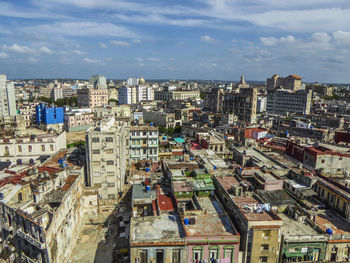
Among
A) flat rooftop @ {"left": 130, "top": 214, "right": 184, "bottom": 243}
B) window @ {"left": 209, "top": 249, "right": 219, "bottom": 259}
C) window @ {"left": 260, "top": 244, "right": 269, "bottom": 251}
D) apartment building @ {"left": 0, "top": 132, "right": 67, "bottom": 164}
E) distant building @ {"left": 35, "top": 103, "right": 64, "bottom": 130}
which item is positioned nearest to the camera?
window @ {"left": 209, "top": 249, "right": 219, "bottom": 259}

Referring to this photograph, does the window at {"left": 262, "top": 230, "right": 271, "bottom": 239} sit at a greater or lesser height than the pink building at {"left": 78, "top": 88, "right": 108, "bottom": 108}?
lesser

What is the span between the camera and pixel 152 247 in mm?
29078

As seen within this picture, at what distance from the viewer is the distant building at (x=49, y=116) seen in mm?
133375

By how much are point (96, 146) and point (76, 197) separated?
986 cm

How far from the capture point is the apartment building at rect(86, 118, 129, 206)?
47531 millimetres

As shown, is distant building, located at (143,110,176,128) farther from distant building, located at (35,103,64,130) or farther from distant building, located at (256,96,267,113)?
distant building, located at (256,96,267,113)

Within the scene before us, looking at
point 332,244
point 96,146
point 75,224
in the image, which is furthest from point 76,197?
point 332,244

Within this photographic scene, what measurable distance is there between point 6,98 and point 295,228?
15185 cm

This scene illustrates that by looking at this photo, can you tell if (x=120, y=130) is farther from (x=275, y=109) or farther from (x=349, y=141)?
(x=275, y=109)

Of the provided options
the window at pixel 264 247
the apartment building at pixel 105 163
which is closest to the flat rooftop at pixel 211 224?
the window at pixel 264 247

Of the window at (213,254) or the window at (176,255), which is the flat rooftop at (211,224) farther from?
the window at (176,255)

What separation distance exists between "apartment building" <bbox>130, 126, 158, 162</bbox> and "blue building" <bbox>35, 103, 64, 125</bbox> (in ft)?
290

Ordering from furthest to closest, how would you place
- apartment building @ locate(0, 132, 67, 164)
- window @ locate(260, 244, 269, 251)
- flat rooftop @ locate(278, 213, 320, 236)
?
apartment building @ locate(0, 132, 67, 164) → flat rooftop @ locate(278, 213, 320, 236) → window @ locate(260, 244, 269, 251)

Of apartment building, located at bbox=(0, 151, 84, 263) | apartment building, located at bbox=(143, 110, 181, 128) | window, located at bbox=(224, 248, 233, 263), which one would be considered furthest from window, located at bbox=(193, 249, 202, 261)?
apartment building, located at bbox=(143, 110, 181, 128)
